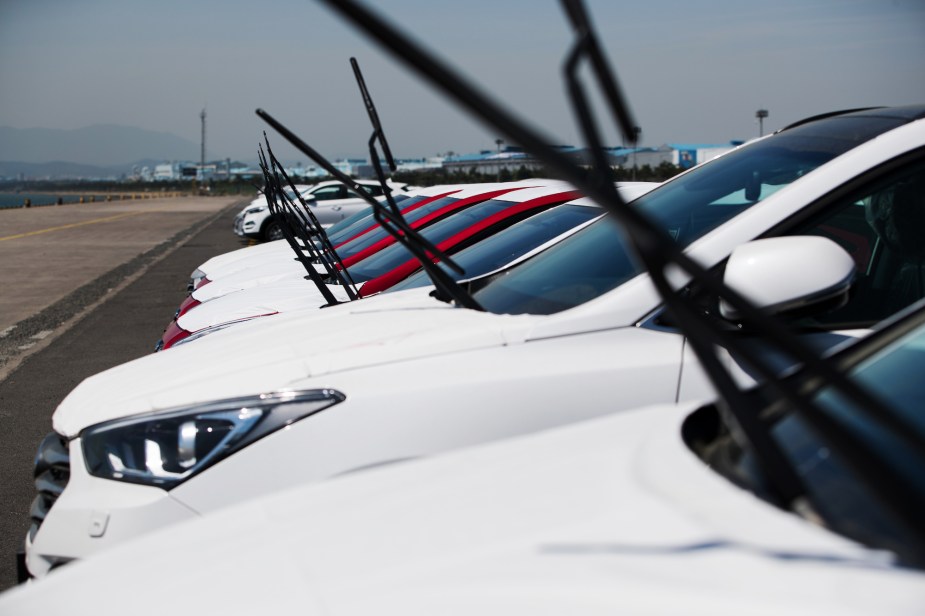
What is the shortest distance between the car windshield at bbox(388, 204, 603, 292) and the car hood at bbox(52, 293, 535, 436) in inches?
52.2

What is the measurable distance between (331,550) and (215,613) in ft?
0.74

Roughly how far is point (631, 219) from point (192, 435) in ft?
5.87

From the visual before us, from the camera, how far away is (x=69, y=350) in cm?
920

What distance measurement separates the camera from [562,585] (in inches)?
58.5

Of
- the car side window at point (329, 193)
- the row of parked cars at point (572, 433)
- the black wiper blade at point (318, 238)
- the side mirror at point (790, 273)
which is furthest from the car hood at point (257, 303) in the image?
the car side window at point (329, 193)

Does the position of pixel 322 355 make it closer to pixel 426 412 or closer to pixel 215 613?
pixel 426 412

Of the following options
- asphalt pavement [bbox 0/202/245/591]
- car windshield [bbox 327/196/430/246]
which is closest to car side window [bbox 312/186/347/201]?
asphalt pavement [bbox 0/202/245/591]

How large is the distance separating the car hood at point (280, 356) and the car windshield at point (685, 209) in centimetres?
32

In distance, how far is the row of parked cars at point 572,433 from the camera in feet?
4.84

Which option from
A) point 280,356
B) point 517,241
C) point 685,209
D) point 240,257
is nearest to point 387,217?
point 280,356

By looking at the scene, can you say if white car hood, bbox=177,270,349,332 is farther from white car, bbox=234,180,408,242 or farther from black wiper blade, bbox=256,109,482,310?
white car, bbox=234,180,408,242

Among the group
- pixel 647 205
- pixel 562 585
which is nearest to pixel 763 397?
pixel 562 585

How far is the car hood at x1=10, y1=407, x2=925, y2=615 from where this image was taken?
→ 141 cm

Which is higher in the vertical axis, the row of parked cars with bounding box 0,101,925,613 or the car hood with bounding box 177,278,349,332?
the row of parked cars with bounding box 0,101,925,613
